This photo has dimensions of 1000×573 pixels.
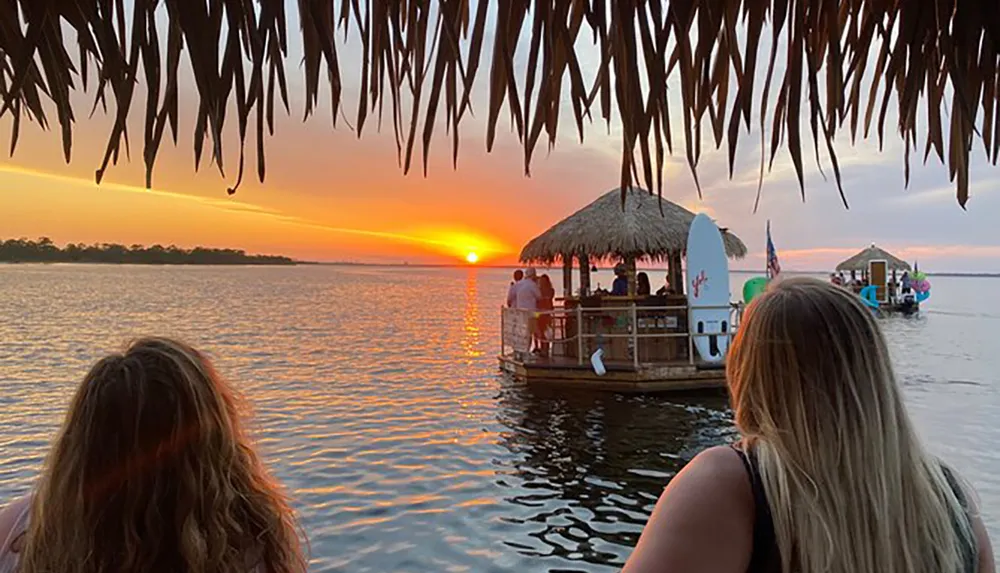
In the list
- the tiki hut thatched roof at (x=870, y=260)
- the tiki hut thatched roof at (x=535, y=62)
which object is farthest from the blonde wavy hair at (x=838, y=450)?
the tiki hut thatched roof at (x=870, y=260)

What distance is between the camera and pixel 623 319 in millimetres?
13016

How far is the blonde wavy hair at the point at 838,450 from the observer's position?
40.9 inches

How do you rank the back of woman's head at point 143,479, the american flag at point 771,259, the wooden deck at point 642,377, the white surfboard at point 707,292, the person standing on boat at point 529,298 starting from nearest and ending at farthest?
the back of woman's head at point 143,479
the wooden deck at point 642,377
the white surfboard at point 707,292
the person standing on boat at point 529,298
the american flag at point 771,259

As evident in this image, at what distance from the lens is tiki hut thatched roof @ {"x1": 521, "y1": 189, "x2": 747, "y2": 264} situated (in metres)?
14.2

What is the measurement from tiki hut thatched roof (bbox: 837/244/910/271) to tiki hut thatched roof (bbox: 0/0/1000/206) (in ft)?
144

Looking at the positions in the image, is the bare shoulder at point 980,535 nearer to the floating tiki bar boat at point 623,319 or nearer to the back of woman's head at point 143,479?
the back of woman's head at point 143,479

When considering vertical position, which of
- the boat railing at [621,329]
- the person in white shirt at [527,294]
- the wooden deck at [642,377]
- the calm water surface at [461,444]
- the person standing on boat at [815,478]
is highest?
the person standing on boat at [815,478]

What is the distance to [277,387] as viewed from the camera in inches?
582

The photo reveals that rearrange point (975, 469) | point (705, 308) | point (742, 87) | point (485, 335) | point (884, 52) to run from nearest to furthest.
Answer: point (742, 87)
point (884, 52)
point (975, 469)
point (705, 308)
point (485, 335)

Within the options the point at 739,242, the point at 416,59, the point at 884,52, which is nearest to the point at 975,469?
the point at 739,242

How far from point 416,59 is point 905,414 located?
1134 mm

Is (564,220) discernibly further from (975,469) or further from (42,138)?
(42,138)

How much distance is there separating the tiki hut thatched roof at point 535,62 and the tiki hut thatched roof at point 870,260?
43.9m

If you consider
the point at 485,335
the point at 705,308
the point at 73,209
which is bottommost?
the point at 485,335
